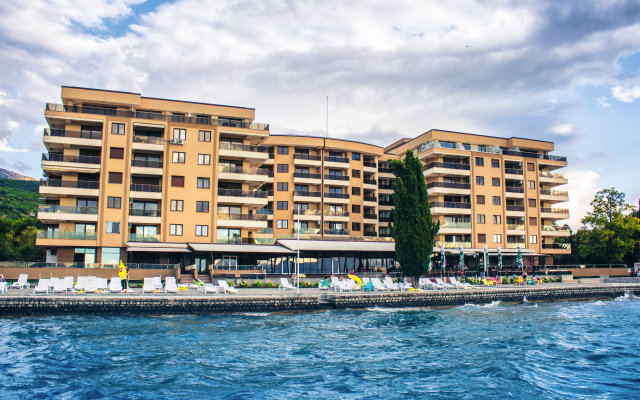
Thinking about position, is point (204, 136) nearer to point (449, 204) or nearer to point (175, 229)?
point (175, 229)

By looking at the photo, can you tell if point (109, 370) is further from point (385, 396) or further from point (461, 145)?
point (461, 145)

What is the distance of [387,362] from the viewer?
21391mm

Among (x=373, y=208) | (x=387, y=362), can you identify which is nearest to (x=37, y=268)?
(x=387, y=362)

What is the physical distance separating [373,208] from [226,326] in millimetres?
45372

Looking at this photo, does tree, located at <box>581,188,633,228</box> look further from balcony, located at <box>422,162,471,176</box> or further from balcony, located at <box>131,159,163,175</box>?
balcony, located at <box>131,159,163,175</box>

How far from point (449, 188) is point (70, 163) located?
46890 millimetres

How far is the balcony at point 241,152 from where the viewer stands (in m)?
54.1

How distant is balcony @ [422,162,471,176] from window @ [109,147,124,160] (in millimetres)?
39718

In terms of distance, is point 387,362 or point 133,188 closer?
point 387,362

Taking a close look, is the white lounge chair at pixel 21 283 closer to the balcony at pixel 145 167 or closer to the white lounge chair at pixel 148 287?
the white lounge chair at pixel 148 287

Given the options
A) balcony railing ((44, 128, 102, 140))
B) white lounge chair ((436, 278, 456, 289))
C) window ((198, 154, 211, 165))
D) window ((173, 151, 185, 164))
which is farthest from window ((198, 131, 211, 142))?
white lounge chair ((436, 278, 456, 289))

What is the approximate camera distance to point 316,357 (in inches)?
863

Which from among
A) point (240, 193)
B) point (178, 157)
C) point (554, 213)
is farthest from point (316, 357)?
point (554, 213)

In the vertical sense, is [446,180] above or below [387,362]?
above
